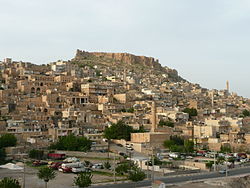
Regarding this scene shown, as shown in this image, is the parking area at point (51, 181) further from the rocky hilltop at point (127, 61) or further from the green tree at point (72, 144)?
the rocky hilltop at point (127, 61)

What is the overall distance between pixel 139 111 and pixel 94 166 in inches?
1304

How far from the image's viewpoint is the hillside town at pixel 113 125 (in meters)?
39.3

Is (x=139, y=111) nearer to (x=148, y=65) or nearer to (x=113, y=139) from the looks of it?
(x=113, y=139)

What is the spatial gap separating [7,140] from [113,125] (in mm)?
14926

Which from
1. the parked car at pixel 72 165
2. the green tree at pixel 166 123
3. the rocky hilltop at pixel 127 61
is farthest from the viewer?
the rocky hilltop at pixel 127 61

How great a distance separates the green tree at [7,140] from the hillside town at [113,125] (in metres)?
0.71

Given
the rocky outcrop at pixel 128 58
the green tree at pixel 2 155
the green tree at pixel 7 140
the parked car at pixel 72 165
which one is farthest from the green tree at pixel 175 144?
the rocky outcrop at pixel 128 58

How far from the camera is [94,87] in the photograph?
7406cm

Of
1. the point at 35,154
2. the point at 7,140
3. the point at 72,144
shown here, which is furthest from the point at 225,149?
the point at 7,140

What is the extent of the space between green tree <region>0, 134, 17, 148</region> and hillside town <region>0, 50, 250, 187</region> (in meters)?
0.71

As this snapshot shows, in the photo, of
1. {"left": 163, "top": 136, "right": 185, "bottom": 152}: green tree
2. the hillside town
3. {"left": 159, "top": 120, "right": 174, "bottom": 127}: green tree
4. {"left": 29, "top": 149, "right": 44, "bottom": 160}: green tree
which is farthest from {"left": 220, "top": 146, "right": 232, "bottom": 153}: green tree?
{"left": 29, "top": 149, "right": 44, "bottom": 160}: green tree

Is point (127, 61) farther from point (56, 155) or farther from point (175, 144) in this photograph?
point (56, 155)

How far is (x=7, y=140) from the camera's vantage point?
3944 centimetres

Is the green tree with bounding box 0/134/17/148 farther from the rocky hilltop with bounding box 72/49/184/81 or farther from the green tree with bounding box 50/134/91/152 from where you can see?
the rocky hilltop with bounding box 72/49/184/81
